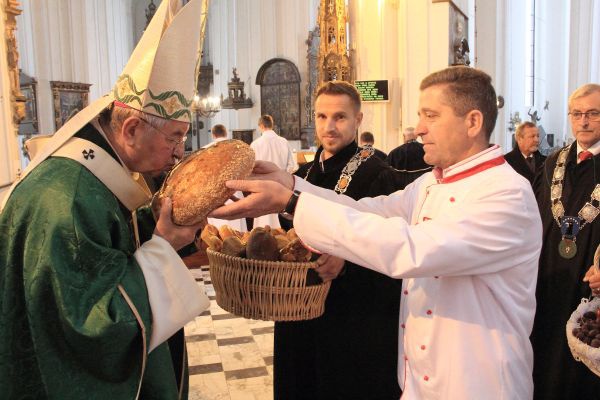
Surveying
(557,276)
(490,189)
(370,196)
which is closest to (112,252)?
(490,189)

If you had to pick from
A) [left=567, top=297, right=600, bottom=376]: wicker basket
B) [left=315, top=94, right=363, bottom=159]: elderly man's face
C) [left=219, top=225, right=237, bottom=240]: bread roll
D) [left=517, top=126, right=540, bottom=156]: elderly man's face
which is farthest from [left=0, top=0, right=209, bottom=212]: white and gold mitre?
[left=517, top=126, right=540, bottom=156]: elderly man's face

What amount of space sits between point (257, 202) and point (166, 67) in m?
0.54

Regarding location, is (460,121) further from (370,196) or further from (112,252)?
(112,252)

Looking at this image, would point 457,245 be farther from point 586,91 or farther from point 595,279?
point 586,91

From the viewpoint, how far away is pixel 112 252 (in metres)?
1.52

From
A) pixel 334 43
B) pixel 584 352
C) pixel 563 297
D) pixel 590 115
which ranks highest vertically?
pixel 334 43

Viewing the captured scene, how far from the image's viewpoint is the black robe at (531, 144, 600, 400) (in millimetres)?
3309

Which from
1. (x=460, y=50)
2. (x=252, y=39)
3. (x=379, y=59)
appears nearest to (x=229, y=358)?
(x=379, y=59)

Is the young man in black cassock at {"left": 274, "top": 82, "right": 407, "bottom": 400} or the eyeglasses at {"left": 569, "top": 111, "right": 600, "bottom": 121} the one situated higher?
the eyeglasses at {"left": 569, "top": 111, "right": 600, "bottom": 121}

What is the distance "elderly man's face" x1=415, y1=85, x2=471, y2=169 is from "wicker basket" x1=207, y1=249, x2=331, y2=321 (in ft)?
2.05

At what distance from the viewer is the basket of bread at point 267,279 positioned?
2092 millimetres

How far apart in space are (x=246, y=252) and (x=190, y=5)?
0.94m

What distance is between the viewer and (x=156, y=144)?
5.76 ft

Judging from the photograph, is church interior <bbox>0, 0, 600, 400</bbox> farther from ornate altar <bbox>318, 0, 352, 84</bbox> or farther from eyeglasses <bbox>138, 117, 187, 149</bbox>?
eyeglasses <bbox>138, 117, 187, 149</bbox>
